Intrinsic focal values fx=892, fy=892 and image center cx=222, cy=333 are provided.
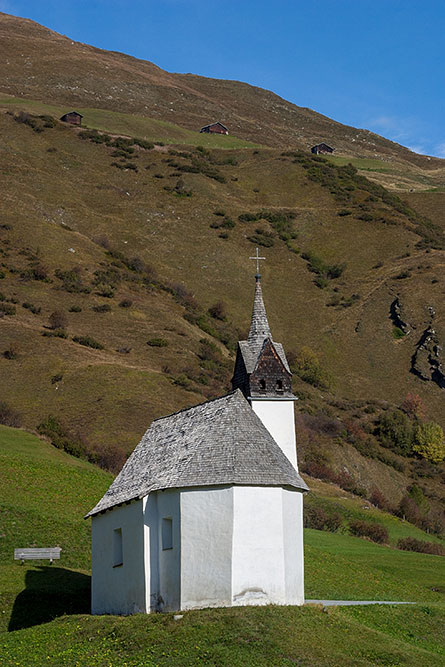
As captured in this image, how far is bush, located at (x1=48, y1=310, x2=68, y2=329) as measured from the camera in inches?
3285

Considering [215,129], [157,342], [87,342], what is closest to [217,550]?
[87,342]

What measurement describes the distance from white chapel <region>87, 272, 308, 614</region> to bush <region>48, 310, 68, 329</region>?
170 feet

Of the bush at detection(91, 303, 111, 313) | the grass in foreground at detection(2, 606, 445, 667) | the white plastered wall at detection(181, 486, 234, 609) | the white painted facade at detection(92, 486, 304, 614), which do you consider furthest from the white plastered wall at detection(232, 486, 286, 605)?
the bush at detection(91, 303, 111, 313)

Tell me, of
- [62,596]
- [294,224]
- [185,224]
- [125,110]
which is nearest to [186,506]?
[62,596]

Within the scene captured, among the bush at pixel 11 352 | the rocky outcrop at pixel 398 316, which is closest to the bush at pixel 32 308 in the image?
the bush at pixel 11 352

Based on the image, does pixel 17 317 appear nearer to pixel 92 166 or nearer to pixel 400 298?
pixel 400 298

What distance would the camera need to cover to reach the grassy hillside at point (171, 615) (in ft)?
73.3

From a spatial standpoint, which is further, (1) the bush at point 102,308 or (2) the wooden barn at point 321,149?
(2) the wooden barn at point 321,149

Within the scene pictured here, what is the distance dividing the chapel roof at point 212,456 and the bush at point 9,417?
3085 centimetres

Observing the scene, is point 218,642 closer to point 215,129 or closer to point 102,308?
point 102,308

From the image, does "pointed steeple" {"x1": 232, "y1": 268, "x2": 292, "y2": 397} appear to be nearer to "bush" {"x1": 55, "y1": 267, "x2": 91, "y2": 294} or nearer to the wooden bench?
the wooden bench

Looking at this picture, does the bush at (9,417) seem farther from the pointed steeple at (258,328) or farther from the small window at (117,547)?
the small window at (117,547)

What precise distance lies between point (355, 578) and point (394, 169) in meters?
159

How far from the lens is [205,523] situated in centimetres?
2730
